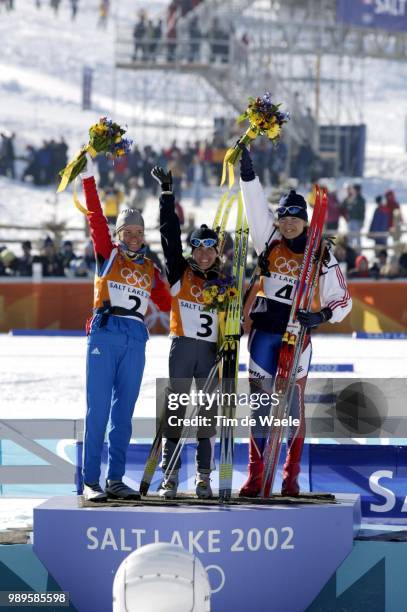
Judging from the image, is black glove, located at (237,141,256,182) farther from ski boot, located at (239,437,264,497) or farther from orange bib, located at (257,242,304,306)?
ski boot, located at (239,437,264,497)

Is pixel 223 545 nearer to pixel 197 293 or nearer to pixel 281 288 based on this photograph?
pixel 197 293

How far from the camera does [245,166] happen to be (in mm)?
7316

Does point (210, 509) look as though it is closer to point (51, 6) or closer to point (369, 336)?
point (369, 336)

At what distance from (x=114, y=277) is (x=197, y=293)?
1.49 ft

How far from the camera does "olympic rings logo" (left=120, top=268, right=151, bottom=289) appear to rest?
7227mm

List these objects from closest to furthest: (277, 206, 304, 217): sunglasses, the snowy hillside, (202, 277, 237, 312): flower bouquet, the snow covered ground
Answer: (202, 277, 237, 312): flower bouquet < (277, 206, 304, 217): sunglasses < the snow covered ground < the snowy hillside

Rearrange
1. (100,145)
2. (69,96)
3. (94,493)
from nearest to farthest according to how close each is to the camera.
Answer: (94,493) → (100,145) → (69,96)

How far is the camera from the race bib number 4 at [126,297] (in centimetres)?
719

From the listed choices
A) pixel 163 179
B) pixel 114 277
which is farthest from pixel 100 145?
pixel 114 277

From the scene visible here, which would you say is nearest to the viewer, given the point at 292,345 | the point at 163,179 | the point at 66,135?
the point at 292,345

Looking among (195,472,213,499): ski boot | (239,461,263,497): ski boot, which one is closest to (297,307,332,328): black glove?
(239,461,263,497): ski boot

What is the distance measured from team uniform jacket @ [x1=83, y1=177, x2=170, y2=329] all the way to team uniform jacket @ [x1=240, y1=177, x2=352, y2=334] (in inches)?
24.4

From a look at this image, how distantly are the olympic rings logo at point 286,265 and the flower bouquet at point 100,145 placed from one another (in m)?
1.08

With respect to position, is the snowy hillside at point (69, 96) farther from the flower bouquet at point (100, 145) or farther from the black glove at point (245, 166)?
the black glove at point (245, 166)
